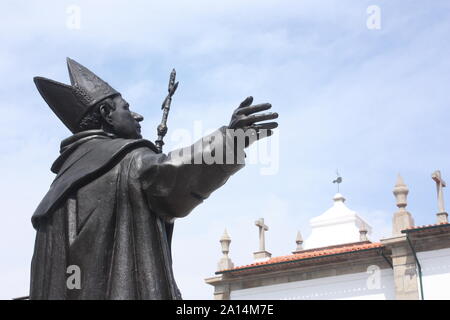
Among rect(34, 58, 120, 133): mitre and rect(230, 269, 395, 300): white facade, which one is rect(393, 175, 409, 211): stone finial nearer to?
rect(230, 269, 395, 300): white facade

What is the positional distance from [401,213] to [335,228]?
11.1 m

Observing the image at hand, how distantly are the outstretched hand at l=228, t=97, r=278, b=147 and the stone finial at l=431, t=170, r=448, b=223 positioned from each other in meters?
27.6

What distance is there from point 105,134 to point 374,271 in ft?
82.8

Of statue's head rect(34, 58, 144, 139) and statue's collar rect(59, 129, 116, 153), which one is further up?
statue's head rect(34, 58, 144, 139)

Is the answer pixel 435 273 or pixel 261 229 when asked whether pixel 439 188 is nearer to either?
pixel 435 273

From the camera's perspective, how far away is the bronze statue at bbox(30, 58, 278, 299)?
3021 mm

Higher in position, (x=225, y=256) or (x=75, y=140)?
(x=225, y=256)

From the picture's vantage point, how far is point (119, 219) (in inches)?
123

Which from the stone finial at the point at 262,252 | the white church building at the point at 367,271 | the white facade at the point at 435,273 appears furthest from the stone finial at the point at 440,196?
the stone finial at the point at 262,252

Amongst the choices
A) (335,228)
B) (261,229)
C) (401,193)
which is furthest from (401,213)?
(335,228)

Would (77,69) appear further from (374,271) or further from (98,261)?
(374,271)

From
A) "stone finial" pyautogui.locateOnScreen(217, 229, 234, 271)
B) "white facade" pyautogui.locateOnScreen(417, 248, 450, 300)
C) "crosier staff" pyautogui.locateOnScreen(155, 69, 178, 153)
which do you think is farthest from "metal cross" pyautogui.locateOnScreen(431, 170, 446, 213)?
"crosier staff" pyautogui.locateOnScreen(155, 69, 178, 153)

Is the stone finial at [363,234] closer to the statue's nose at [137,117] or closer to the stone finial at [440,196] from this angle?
the stone finial at [440,196]
